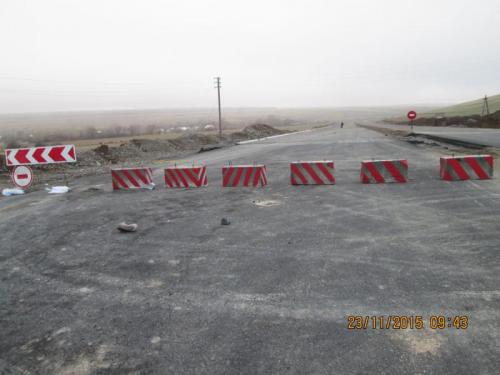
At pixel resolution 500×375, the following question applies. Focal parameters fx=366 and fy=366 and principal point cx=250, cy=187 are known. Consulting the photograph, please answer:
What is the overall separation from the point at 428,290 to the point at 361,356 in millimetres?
1718

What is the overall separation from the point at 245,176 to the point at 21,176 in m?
8.08

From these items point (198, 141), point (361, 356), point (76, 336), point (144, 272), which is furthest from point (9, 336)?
point (198, 141)

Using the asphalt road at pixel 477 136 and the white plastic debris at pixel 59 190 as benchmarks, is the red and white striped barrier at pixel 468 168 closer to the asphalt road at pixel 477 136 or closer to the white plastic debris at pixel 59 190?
the asphalt road at pixel 477 136

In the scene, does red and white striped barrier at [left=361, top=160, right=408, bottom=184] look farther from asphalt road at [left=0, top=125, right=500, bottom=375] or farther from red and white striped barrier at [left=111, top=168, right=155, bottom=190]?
red and white striped barrier at [left=111, top=168, right=155, bottom=190]

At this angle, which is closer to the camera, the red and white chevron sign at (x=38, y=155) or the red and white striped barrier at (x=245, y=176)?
the red and white striped barrier at (x=245, y=176)

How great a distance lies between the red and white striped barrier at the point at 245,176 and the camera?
12211 millimetres

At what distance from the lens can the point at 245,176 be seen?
1228 centimetres

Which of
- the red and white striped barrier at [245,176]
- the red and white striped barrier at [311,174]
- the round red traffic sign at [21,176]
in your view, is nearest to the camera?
the red and white striped barrier at [311,174]

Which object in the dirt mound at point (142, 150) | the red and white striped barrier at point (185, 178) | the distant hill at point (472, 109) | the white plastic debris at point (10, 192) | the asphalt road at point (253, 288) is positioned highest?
the distant hill at point (472, 109)

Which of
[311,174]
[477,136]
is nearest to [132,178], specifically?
[311,174]

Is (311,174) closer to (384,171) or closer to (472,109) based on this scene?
(384,171)

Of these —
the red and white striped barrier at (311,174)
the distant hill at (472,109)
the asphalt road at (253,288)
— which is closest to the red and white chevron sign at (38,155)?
the asphalt road at (253,288)

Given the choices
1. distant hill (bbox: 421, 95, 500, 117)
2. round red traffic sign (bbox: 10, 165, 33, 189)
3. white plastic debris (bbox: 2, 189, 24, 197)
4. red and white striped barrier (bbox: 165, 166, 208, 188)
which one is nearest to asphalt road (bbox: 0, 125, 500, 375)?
red and white striped barrier (bbox: 165, 166, 208, 188)

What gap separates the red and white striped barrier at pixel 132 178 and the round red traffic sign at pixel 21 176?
10.6 ft
